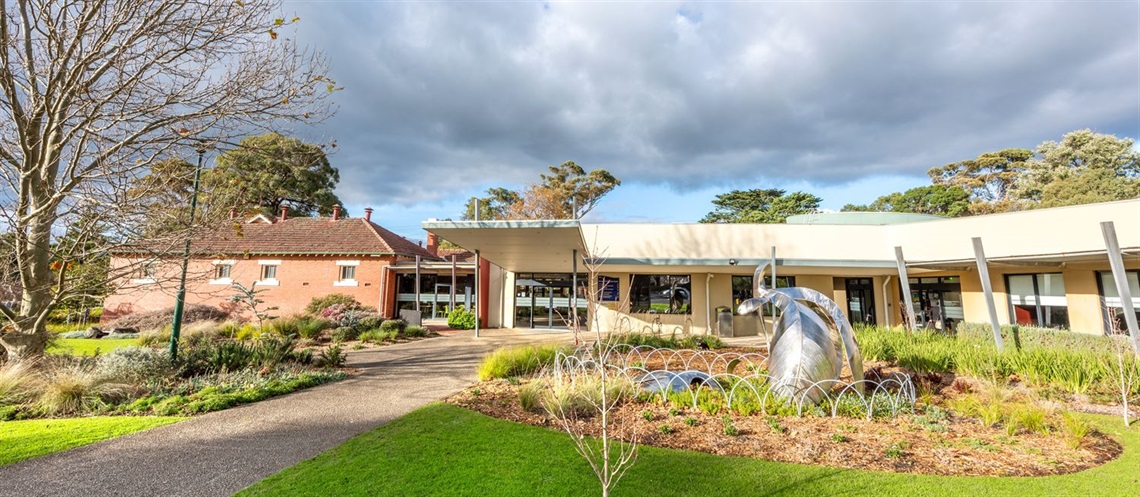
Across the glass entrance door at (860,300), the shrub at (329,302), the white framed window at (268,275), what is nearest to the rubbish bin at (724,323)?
the glass entrance door at (860,300)

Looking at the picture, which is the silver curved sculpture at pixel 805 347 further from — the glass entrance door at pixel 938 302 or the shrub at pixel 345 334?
the glass entrance door at pixel 938 302

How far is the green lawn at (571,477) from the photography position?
3.63 m

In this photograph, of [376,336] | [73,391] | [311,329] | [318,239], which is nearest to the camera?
[73,391]

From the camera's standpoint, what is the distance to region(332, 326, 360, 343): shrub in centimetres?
1416

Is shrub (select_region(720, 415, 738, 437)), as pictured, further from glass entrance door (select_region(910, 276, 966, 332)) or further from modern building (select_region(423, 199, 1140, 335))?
glass entrance door (select_region(910, 276, 966, 332))

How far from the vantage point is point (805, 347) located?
243 inches

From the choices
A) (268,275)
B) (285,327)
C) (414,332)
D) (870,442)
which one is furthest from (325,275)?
(870,442)

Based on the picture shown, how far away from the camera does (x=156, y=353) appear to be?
8.48 m

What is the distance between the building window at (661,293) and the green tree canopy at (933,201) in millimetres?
25945

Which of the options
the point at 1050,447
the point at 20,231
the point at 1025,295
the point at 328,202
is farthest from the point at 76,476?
the point at 328,202

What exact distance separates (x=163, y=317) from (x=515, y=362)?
19.3 meters

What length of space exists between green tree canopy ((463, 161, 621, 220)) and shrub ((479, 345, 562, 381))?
21.6m

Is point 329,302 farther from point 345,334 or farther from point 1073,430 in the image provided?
point 1073,430

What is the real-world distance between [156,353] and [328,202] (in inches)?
1128
